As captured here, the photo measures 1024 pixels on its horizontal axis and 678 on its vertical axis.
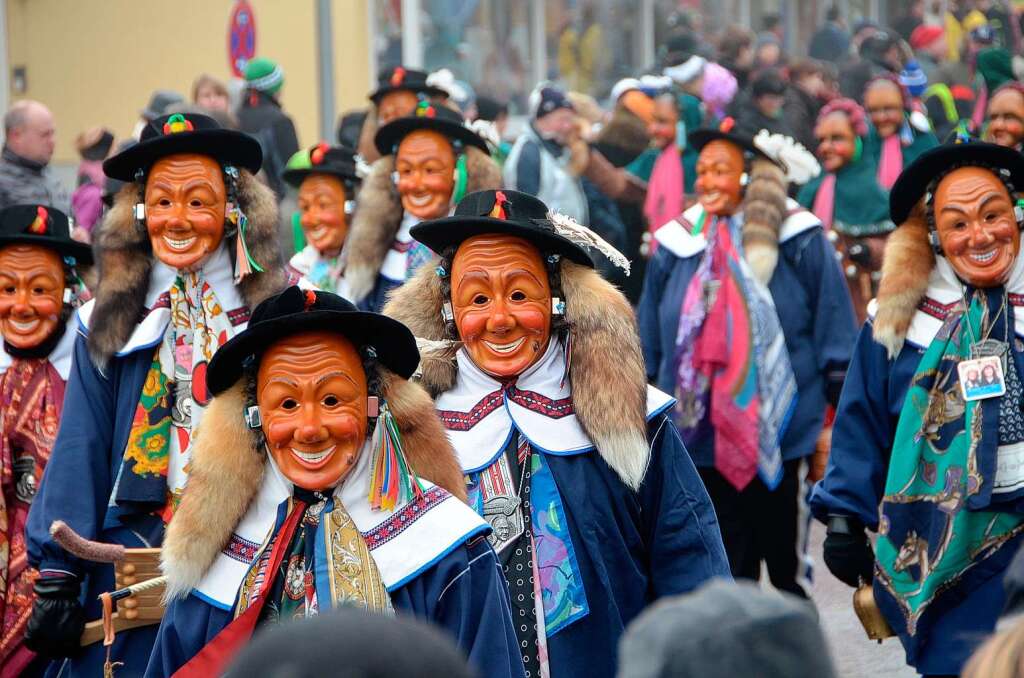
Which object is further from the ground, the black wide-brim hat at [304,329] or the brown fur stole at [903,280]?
the brown fur stole at [903,280]

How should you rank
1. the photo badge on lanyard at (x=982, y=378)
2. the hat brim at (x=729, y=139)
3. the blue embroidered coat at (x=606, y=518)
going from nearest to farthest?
the blue embroidered coat at (x=606, y=518)
the photo badge on lanyard at (x=982, y=378)
the hat brim at (x=729, y=139)

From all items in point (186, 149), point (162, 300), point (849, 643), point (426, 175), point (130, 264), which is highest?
point (426, 175)

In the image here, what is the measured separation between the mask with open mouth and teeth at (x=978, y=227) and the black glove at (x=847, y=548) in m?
0.86

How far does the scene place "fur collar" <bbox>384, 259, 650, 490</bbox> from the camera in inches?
182

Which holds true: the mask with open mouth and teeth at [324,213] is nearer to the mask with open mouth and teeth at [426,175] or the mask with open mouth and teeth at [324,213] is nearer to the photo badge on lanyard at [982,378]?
the mask with open mouth and teeth at [426,175]

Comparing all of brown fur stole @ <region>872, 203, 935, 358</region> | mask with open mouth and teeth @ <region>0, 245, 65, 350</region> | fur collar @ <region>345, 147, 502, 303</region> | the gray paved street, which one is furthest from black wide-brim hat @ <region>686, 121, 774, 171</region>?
mask with open mouth and teeth @ <region>0, 245, 65, 350</region>

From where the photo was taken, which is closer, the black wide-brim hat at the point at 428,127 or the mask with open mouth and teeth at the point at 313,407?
the mask with open mouth and teeth at the point at 313,407

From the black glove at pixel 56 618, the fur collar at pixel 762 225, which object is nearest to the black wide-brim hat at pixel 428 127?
the fur collar at pixel 762 225

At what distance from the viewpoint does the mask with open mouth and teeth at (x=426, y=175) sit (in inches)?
314

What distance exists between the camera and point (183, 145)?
18.7 ft

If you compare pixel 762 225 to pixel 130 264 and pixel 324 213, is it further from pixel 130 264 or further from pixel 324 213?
pixel 130 264

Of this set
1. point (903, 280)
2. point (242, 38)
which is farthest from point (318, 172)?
point (242, 38)

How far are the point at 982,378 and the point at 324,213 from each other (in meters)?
4.36

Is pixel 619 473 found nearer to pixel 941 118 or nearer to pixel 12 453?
pixel 12 453
